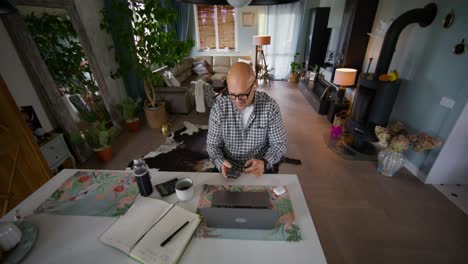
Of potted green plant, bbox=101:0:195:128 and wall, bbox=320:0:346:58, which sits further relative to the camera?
wall, bbox=320:0:346:58

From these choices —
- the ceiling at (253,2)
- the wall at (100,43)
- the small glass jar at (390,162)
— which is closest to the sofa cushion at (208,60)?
the wall at (100,43)

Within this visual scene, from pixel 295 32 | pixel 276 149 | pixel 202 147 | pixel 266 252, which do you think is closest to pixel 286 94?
pixel 295 32

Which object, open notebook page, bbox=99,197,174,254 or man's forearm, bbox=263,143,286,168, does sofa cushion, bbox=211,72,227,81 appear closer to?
man's forearm, bbox=263,143,286,168

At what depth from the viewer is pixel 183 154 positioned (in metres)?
2.56

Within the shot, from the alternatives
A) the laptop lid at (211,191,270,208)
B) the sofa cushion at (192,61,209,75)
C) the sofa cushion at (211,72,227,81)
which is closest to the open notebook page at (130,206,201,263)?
the laptop lid at (211,191,270,208)

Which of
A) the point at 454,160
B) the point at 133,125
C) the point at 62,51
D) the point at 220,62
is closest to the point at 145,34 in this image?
the point at 62,51

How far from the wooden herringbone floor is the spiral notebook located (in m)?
1.20

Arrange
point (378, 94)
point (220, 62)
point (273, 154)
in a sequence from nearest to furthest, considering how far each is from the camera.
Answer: point (273, 154)
point (378, 94)
point (220, 62)

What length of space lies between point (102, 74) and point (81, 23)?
2.15ft

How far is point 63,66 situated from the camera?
2.25m

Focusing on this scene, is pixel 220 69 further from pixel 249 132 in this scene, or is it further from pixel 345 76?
pixel 249 132

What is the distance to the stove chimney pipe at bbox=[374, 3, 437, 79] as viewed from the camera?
188cm

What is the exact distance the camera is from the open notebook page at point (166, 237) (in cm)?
65

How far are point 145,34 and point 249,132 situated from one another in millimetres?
2385
